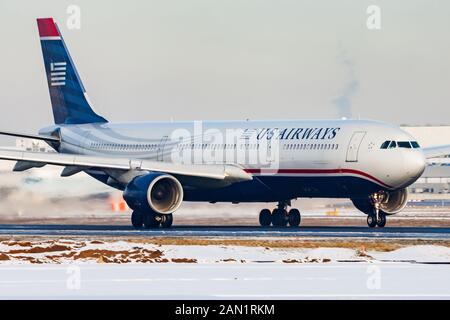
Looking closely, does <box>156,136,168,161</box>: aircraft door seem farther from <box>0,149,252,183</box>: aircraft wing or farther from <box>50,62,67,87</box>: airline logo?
<box>50,62,67,87</box>: airline logo

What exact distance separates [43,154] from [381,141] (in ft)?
42.6

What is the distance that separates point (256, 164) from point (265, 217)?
4.26 m

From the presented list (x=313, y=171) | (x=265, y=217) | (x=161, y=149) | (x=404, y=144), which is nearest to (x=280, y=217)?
(x=265, y=217)

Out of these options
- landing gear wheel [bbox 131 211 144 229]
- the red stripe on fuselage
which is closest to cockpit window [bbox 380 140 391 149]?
the red stripe on fuselage

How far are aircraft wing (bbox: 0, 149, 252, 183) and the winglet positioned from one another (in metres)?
10.4

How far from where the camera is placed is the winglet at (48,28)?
57188 millimetres

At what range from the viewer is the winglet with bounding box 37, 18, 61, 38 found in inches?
2251

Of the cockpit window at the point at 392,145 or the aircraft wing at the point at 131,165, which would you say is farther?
the aircraft wing at the point at 131,165

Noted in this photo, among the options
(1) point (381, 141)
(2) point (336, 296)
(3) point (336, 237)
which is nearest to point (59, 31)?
(1) point (381, 141)

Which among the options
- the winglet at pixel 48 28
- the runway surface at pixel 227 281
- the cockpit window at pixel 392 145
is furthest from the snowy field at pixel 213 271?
the winglet at pixel 48 28

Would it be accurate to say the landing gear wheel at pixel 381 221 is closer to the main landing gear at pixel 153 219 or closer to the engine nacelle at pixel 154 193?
the engine nacelle at pixel 154 193

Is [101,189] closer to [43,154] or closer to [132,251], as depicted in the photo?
[43,154]

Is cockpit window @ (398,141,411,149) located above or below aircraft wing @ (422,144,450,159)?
above

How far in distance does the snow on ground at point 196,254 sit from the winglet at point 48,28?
2388 centimetres
